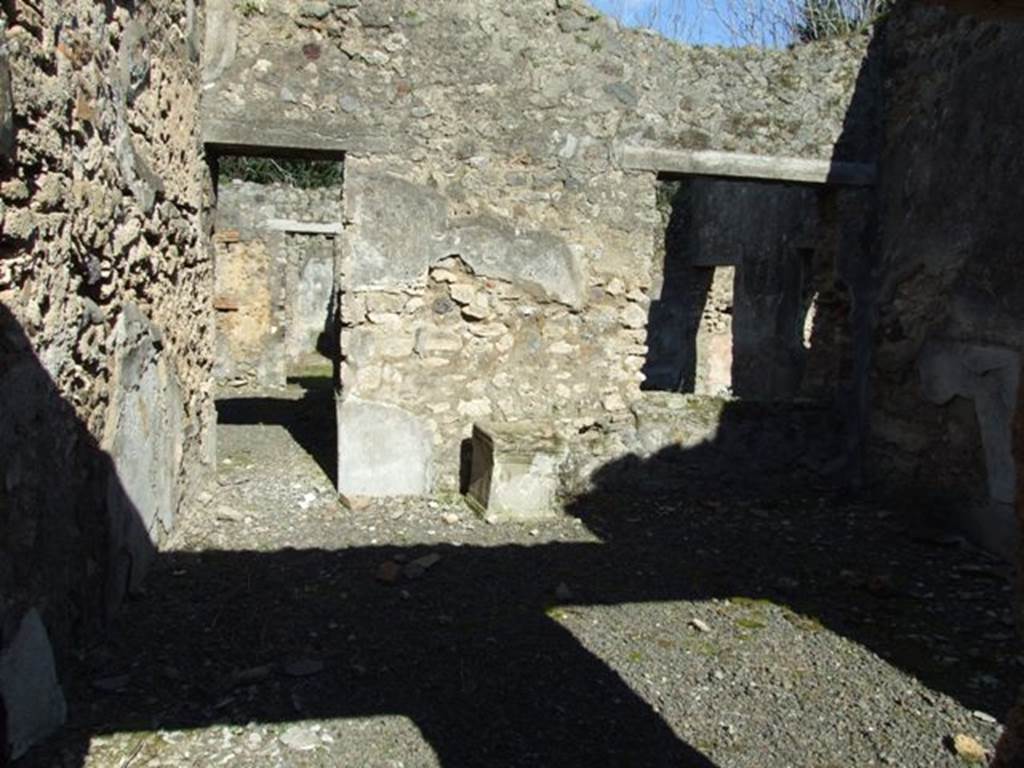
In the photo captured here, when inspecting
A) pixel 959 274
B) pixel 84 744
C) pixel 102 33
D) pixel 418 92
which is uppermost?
pixel 418 92

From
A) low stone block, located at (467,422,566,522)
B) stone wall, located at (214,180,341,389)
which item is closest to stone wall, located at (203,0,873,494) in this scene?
low stone block, located at (467,422,566,522)

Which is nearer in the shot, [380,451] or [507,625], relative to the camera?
[507,625]

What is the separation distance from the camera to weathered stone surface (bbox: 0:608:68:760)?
7.55ft

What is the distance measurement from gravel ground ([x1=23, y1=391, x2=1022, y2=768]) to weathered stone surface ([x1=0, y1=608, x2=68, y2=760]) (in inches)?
2.5

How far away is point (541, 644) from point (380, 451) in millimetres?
2241

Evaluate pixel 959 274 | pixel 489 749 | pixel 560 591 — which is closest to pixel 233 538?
pixel 560 591

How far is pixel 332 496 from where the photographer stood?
5270 mm

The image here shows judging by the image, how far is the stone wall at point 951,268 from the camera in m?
4.53

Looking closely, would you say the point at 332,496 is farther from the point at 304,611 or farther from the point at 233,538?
the point at 304,611

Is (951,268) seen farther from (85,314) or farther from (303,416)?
(303,416)

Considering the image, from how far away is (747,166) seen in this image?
5645 millimetres

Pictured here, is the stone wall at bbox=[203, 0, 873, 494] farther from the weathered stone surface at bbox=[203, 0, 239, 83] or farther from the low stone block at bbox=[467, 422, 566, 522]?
the low stone block at bbox=[467, 422, 566, 522]

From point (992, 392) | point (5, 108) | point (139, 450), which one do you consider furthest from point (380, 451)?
point (992, 392)

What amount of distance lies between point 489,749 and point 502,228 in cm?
348
